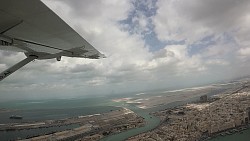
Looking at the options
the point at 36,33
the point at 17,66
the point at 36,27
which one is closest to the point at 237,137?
the point at 17,66

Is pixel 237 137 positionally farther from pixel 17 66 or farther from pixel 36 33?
pixel 36 33

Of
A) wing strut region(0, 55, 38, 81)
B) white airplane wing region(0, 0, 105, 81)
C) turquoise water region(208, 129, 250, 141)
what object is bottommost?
turquoise water region(208, 129, 250, 141)

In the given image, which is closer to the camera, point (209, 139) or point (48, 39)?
point (48, 39)

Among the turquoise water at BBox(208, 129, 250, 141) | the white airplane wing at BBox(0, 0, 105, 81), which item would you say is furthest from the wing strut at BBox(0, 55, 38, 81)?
the turquoise water at BBox(208, 129, 250, 141)

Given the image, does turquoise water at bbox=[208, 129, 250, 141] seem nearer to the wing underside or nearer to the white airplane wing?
the white airplane wing

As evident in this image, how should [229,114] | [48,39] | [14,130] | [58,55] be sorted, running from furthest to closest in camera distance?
[14,130], [229,114], [58,55], [48,39]

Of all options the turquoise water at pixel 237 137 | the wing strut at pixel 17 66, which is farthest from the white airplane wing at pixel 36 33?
the turquoise water at pixel 237 137

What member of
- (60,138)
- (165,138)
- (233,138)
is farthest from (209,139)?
(60,138)

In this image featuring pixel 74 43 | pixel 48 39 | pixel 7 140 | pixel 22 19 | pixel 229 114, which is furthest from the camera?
pixel 229 114

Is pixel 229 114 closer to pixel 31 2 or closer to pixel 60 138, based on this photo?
pixel 60 138
